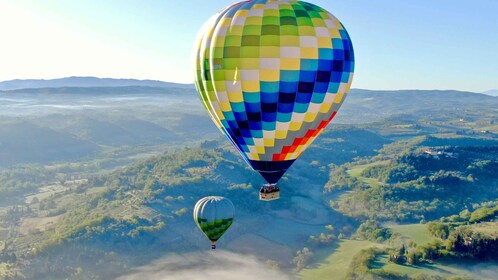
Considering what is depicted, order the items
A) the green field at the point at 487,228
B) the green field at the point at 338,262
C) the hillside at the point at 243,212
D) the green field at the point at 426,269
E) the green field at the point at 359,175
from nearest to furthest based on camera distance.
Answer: the green field at the point at 426,269 < the green field at the point at 338,262 < the green field at the point at 487,228 < the hillside at the point at 243,212 < the green field at the point at 359,175

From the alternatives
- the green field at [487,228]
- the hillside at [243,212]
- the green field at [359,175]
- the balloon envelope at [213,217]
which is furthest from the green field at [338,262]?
the green field at [359,175]

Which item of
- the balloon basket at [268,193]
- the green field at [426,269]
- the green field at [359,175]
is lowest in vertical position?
the green field at [359,175]

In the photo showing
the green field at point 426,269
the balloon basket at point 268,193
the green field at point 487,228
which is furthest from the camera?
the green field at point 487,228

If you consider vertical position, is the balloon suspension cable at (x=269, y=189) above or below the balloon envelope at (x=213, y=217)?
above

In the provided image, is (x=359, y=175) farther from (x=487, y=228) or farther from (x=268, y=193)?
(x=268, y=193)

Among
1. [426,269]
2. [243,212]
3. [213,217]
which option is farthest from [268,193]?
[243,212]

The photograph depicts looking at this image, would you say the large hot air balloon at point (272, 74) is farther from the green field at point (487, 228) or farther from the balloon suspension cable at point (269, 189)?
the green field at point (487, 228)
